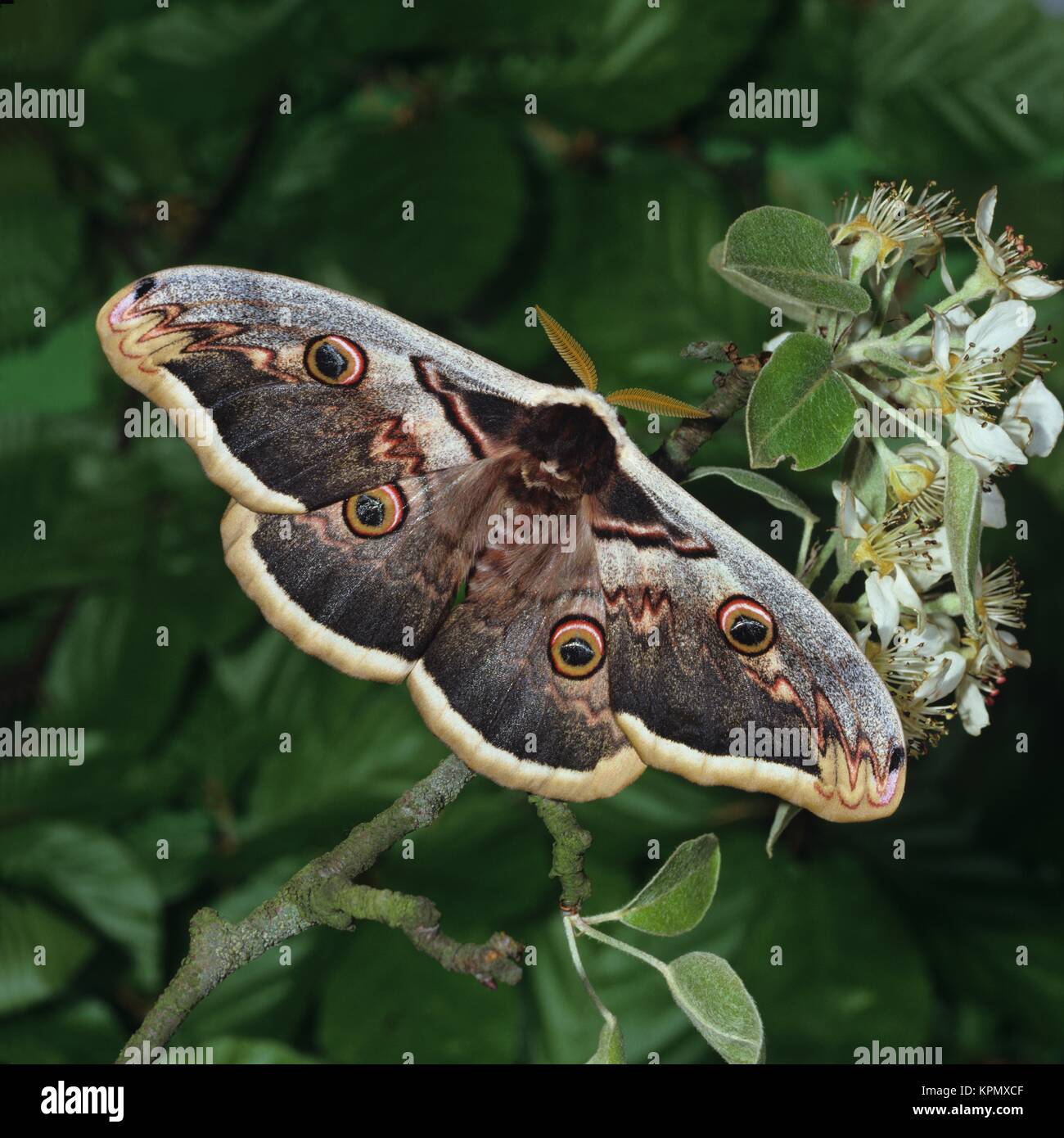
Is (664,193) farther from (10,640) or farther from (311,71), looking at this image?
(10,640)

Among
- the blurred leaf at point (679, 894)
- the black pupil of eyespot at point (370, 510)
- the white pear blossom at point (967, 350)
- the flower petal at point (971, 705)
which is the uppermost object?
the white pear blossom at point (967, 350)

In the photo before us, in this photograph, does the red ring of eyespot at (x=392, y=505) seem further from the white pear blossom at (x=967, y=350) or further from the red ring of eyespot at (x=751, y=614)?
the white pear blossom at (x=967, y=350)

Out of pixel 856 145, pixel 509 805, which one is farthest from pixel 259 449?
pixel 856 145

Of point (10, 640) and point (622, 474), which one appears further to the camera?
point (10, 640)

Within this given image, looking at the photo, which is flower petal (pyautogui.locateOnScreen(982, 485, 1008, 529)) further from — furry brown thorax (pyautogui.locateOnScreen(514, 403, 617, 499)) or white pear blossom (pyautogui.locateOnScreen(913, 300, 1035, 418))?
furry brown thorax (pyautogui.locateOnScreen(514, 403, 617, 499))

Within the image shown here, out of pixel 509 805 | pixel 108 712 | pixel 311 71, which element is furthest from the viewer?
pixel 311 71

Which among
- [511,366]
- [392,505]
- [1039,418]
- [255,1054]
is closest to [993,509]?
[1039,418]

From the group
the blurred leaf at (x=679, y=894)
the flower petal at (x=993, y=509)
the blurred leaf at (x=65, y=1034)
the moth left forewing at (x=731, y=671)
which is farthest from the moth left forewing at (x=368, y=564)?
the blurred leaf at (x=65, y=1034)
